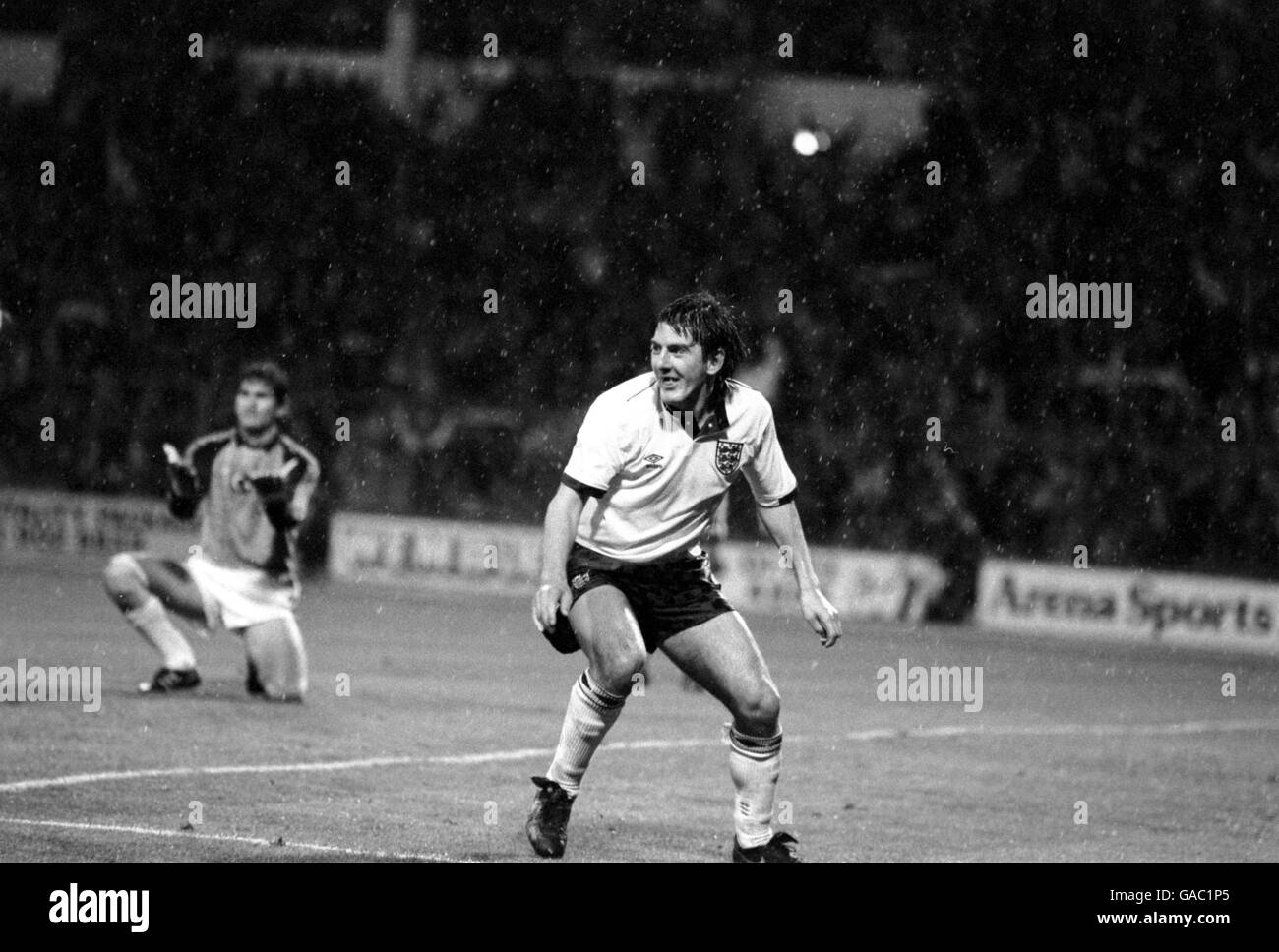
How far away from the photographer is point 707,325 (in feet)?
22.8

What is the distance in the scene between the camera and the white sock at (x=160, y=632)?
1173 cm

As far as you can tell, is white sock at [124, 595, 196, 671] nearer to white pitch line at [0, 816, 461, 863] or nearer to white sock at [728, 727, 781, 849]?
white pitch line at [0, 816, 461, 863]

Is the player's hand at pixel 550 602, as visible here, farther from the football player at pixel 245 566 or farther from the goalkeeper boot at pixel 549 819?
the football player at pixel 245 566

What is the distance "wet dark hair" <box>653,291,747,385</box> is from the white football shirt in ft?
0.61

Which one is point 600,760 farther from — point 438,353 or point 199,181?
point 199,181

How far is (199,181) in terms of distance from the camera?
29406mm

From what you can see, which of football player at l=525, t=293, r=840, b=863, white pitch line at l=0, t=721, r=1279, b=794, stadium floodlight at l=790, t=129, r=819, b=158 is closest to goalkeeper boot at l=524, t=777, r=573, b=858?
football player at l=525, t=293, r=840, b=863

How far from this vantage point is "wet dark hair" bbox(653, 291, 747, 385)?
6.92 metres

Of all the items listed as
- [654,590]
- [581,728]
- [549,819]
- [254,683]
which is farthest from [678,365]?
[254,683]

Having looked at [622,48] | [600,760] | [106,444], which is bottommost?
[600,760]

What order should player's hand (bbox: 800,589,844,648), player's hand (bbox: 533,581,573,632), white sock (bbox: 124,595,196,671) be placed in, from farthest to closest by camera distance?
white sock (bbox: 124,595,196,671) → player's hand (bbox: 800,589,844,648) → player's hand (bbox: 533,581,573,632)

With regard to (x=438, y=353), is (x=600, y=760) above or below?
below

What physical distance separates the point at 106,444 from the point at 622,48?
946 cm
